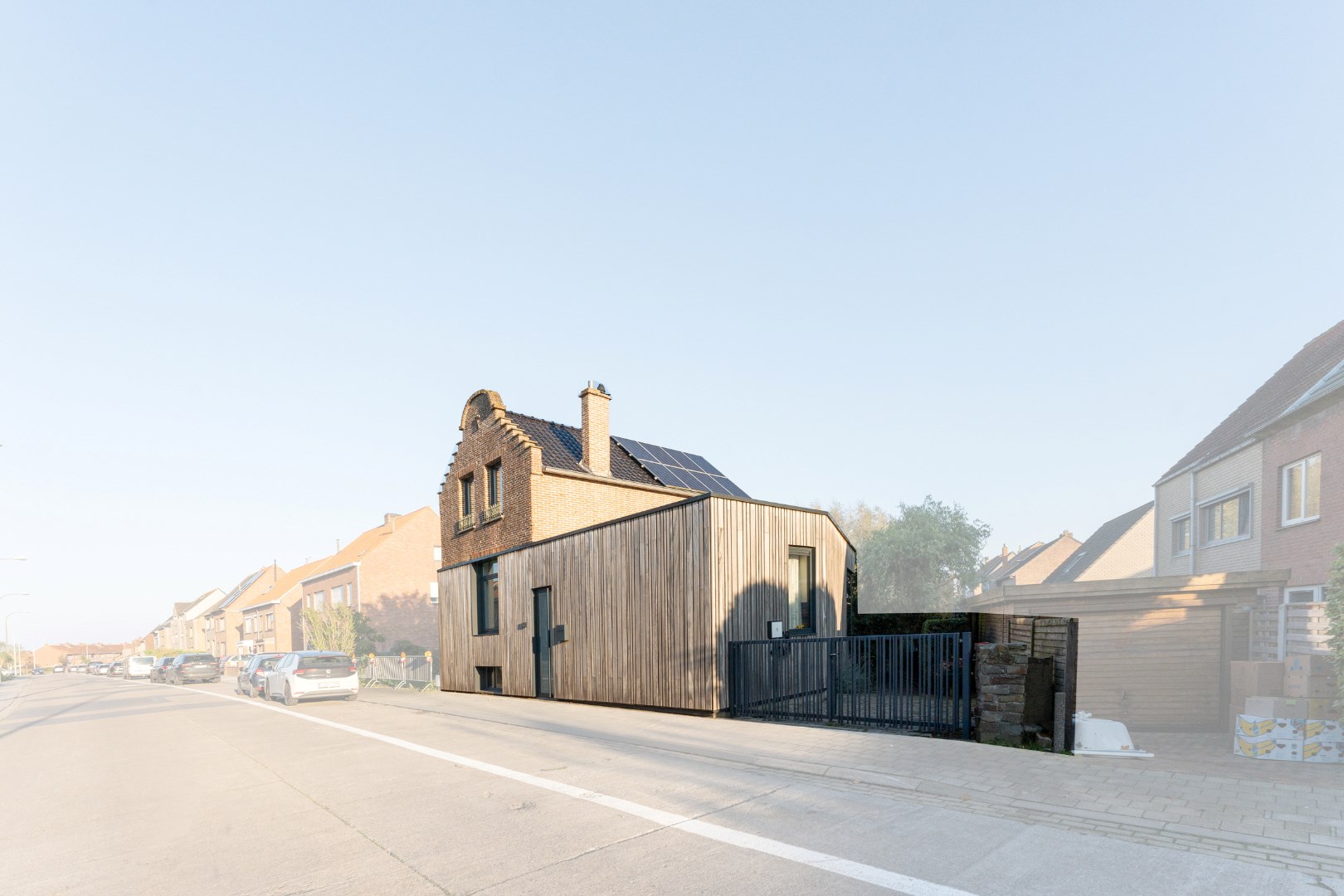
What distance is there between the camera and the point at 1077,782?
677cm

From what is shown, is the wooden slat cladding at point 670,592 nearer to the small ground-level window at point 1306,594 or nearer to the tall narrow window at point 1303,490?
the small ground-level window at point 1306,594

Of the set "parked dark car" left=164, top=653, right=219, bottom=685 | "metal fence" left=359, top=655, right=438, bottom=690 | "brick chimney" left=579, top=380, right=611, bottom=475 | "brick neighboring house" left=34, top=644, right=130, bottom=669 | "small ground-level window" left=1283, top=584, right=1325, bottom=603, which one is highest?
"brick chimney" left=579, top=380, right=611, bottom=475

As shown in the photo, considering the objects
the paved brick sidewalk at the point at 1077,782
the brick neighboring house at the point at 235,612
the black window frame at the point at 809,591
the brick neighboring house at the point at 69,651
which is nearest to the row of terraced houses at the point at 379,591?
the brick neighboring house at the point at 235,612

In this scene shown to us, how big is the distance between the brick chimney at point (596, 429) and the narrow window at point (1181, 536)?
66.5 ft

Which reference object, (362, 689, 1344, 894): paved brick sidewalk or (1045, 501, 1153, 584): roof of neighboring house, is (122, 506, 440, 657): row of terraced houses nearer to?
(362, 689, 1344, 894): paved brick sidewalk

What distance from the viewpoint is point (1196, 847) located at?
16.6 ft

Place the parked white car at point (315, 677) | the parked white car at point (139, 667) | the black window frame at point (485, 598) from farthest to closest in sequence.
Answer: the parked white car at point (139, 667) < the black window frame at point (485, 598) < the parked white car at point (315, 677)

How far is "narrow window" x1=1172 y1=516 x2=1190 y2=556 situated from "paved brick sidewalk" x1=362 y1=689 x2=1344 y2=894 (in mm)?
16408

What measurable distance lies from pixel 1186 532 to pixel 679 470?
18.0 m

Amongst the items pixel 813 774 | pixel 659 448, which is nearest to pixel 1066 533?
pixel 659 448

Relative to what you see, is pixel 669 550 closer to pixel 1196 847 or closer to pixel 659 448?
pixel 1196 847

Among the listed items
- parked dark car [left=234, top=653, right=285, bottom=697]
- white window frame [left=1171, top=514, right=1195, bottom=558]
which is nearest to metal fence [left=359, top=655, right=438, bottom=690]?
parked dark car [left=234, top=653, right=285, bottom=697]

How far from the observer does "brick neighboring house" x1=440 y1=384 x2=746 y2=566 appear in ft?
59.0

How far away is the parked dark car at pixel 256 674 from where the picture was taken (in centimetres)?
2256
